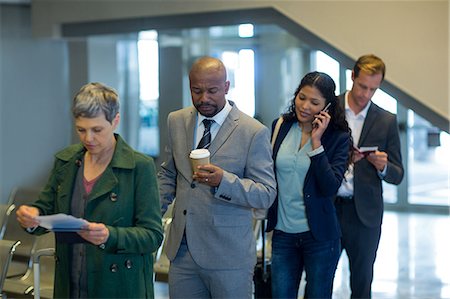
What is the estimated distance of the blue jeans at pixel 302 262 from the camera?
136 inches

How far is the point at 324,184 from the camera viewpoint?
3398 millimetres

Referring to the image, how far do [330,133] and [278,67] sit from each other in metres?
8.24

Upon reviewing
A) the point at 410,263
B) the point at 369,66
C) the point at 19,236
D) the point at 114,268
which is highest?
the point at 369,66

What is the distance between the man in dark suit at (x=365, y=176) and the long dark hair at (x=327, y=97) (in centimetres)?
58

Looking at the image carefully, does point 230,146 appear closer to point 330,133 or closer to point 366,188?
point 330,133

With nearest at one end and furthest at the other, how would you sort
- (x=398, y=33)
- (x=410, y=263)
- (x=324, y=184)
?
1. (x=324, y=184)
2. (x=398, y=33)
3. (x=410, y=263)

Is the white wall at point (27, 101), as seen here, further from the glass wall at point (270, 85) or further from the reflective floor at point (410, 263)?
the reflective floor at point (410, 263)

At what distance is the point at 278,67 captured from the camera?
38.3 feet

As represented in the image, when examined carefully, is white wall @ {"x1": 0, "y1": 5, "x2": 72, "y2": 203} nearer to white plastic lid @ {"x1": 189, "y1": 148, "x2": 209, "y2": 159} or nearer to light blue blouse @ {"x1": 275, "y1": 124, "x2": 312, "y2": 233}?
light blue blouse @ {"x1": 275, "y1": 124, "x2": 312, "y2": 233}

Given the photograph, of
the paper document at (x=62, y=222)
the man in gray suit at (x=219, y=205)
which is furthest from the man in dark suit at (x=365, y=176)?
the paper document at (x=62, y=222)

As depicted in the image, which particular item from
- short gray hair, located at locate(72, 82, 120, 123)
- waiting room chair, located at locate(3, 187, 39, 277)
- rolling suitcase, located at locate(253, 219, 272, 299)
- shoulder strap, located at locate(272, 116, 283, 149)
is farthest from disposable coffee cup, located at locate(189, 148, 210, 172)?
waiting room chair, located at locate(3, 187, 39, 277)

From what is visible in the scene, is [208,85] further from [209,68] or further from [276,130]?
[276,130]

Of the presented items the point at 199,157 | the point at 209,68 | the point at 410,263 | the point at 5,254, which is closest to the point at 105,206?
the point at 199,157

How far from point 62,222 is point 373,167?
2.26 meters
